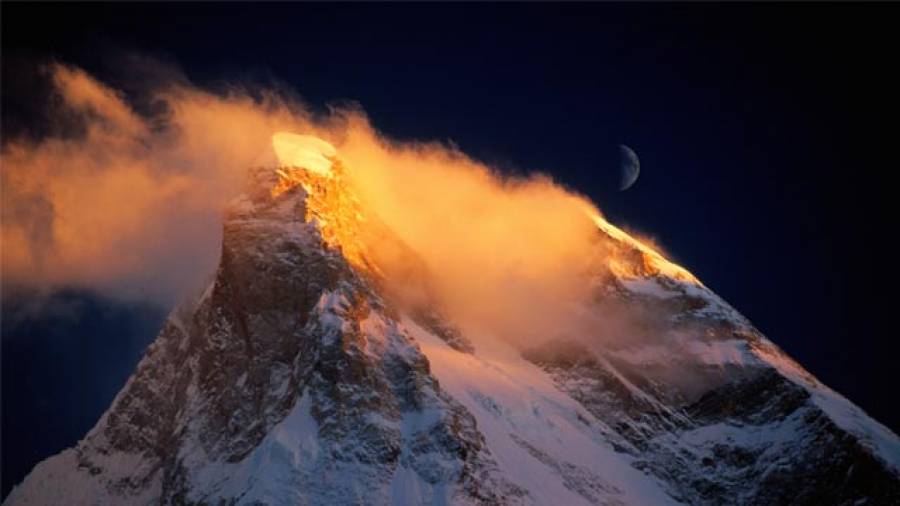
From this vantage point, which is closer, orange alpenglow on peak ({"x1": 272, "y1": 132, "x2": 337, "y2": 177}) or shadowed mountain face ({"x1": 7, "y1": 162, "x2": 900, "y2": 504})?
shadowed mountain face ({"x1": 7, "y1": 162, "x2": 900, "y2": 504})

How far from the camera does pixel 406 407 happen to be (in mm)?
104938

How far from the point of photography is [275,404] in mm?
105000

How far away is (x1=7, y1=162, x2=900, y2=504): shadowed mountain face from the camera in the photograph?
325ft

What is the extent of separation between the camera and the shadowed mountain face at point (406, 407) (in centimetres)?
9912

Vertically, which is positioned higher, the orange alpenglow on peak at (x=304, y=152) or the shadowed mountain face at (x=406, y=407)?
the orange alpenglow on peak at (x=304, y=152)

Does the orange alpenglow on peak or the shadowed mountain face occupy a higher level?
the orange alpenglow on peak

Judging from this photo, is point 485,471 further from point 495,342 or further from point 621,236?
point 621,236

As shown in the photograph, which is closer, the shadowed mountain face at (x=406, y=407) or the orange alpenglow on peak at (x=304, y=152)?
the shadowed mountain face at (x=406, y=407)

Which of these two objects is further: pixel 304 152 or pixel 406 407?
pixel 304 152

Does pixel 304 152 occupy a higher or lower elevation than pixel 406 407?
higher

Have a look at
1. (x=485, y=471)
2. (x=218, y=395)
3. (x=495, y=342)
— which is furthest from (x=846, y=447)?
(x=218, y=395)

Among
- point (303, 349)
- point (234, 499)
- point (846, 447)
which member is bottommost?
point (234, 499)

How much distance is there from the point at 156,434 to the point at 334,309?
3578cm

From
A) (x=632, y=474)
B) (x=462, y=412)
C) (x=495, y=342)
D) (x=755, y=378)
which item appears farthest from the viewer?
(x=495, y=342)
